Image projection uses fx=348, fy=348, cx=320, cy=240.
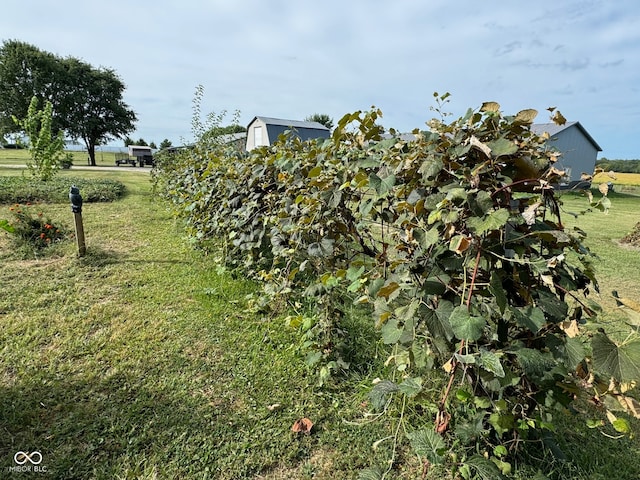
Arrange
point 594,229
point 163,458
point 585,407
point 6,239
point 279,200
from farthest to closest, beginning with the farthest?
point 594,229 → point 6,239 → point 279,200 → point 585,407 → point 163,458

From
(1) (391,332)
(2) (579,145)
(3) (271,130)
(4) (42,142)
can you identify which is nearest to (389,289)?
(1) (391,332)

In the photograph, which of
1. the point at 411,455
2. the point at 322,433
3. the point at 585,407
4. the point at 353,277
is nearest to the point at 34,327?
the point at 322,433

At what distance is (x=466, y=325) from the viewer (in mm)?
936

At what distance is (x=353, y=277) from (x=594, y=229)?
8914mm

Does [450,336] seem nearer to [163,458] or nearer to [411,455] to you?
[411,455]

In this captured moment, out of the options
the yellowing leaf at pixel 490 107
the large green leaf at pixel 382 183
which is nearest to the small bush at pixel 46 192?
the large green leaf at pixel 382 183

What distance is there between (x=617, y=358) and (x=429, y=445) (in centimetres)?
56

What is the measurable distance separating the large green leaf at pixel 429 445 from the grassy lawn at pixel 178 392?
1.40ft

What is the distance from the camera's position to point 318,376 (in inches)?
75.6

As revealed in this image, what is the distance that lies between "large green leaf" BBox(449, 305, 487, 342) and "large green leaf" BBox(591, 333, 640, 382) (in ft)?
0.90

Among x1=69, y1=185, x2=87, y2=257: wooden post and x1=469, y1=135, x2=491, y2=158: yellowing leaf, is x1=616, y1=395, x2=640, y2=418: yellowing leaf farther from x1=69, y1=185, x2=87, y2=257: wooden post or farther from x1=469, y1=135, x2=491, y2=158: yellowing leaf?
x1=69, y1=185, x2=87, y2=257: wooden post

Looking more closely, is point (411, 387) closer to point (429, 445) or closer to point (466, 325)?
point (429, 445)

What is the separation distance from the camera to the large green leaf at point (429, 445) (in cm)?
102

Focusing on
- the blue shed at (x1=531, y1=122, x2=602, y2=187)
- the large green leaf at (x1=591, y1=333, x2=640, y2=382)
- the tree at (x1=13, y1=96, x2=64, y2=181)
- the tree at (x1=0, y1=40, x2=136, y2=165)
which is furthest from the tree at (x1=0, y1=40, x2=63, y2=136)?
the blue shed at (x1=531, y1=122, x2=602, y2=187)
